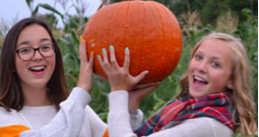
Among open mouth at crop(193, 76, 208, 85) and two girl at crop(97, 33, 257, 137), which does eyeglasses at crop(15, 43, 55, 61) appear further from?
open mouth at crop(193, 76, 208, 85)

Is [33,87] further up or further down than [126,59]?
further down

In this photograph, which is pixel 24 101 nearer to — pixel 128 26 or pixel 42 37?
pixel 42 37

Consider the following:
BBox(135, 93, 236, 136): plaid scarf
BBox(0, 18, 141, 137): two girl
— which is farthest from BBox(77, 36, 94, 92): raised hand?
BBox(135, 93, 236, 136): plaid scarf

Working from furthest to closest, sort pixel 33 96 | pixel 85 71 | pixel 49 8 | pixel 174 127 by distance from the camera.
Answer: pixel 49 8, pixel 33 96, pixel 85 71, pixel 174 127

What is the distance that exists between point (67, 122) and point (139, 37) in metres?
0.69

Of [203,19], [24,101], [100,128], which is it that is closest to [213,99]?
[100,128]

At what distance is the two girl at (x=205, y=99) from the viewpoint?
167cm

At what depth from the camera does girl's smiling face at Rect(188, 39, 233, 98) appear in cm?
182

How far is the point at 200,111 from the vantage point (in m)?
1.72

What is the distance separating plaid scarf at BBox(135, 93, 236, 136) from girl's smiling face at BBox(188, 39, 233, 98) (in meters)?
0.07

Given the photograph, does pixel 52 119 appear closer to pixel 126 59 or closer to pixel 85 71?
pixel 85 71

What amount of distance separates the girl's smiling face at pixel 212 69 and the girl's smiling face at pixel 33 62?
101cm

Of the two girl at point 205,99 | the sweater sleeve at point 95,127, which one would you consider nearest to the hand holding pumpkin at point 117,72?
the two girl at point 205,99

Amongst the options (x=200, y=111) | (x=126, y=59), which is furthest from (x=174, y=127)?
(x=126, y=59)
